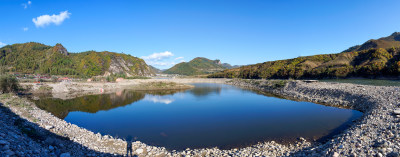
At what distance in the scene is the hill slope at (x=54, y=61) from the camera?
7456 cm

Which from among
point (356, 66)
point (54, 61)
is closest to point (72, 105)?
point (356, 66)

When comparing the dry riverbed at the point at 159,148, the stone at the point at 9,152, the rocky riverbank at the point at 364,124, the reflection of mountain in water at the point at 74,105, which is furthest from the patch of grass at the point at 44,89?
the rocky riverbank at the point at 364,124

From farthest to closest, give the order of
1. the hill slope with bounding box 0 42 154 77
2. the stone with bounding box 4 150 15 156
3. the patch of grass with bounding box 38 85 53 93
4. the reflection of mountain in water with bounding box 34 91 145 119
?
the hill slope with bounding box 0 42 154 77, the patch of grass with bounding box 38 85 53 93, the reflection of mountain in water with bounding box 34 91 145 119, the stone with bounding box 4 150 15 156

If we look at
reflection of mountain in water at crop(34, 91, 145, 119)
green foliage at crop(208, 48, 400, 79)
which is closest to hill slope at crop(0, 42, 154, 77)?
reflection of mountain in water at crop(34, 91, 145, 119)

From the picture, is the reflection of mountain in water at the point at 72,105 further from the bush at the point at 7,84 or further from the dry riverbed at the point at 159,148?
the bush at the point at 7,84

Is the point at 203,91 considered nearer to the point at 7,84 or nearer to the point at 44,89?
the point at 44,89

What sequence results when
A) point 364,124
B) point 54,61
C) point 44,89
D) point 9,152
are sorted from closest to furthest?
point 9,152
point 364,124
point 44,89
point 54,61

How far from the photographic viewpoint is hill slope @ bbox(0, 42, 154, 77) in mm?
74562

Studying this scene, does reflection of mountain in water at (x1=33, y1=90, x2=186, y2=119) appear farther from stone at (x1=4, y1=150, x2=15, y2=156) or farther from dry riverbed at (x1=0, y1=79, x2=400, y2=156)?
stone at (x1=4, y1=150, x2=15, y2=156)

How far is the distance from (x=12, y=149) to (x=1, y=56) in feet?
405

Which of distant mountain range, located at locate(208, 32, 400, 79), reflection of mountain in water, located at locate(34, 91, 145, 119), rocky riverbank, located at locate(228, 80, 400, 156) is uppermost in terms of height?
distant mountain range, located at locate(208, 32, 400, 79)

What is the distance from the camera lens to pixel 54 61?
85062 millimetres

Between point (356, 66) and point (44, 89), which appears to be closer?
point (44, 89)

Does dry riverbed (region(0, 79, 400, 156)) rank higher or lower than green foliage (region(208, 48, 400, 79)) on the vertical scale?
lower
